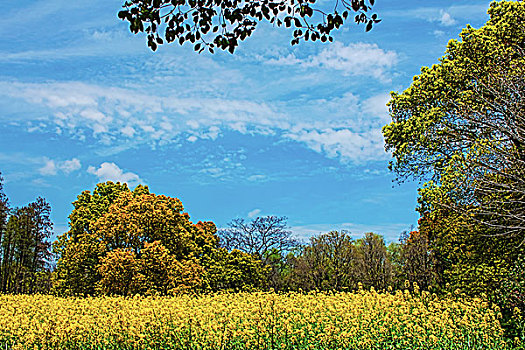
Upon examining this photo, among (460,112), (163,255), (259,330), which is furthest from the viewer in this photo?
(163,255)

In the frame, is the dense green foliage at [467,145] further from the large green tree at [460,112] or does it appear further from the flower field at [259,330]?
the flower field at [259,330]

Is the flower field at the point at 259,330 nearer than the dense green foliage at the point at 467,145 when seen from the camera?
Yes

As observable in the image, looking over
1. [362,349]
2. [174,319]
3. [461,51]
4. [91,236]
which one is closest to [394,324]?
[362,349]

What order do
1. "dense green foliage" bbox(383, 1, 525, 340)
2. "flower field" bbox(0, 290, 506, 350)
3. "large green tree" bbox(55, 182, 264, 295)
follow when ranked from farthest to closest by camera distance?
"large green tree" bbox(55, 182, 264, 295), "dense green foliage" bbox(383, 1, 525, 340), "flower field" bbox(0, 290, 506, 350)

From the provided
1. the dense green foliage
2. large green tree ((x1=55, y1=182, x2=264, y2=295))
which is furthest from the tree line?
the dense green foliage

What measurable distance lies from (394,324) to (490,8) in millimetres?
10886

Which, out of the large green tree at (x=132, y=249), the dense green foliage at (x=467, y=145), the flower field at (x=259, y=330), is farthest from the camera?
the large green tree at (x=132, y=249)

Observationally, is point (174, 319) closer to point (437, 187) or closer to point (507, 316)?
point (507, 316)

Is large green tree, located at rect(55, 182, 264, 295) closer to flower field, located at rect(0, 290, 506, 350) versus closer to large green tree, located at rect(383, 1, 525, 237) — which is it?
flower field, located at rect(0, 290, 506, 350)

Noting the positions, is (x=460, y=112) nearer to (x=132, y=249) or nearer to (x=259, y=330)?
(x=259, y=330)

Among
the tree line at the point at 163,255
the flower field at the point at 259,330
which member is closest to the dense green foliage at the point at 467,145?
the flower field at the point at 259,330

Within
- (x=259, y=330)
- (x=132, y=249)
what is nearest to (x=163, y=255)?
(x=132, y=249)

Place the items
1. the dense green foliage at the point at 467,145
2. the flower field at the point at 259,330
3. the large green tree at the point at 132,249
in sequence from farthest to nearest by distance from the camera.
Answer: the large green tree at the point at 132,249, the dense green foliage at the point at 467,145, the flower field at the point at 259,330

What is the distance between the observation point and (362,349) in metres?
8.04
